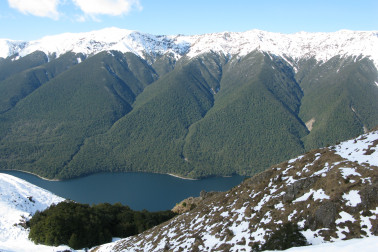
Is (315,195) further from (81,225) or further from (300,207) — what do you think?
(81,225)

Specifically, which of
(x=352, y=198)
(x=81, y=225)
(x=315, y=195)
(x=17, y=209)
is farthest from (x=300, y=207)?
(x=17, y=209)

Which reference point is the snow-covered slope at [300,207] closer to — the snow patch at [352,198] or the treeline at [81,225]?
the snow patch at [352,198]

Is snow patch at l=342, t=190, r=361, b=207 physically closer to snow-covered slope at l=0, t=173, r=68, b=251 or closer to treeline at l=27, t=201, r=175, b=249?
snow-covered slope at l=0, t=173, r=68, b=251

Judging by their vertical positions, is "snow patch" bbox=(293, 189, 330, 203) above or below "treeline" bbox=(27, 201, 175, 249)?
above

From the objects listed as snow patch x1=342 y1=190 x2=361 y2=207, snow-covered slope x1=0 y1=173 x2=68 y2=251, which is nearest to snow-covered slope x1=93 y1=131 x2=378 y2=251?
snow patch x1=342 y1=190 x2=361 y2=207

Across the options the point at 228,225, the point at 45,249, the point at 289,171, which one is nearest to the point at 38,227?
the point at 45,249

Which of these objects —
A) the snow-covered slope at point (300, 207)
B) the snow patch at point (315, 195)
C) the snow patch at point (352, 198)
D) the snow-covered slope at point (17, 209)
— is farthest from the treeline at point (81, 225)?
the snow patch at point (352, 198)
